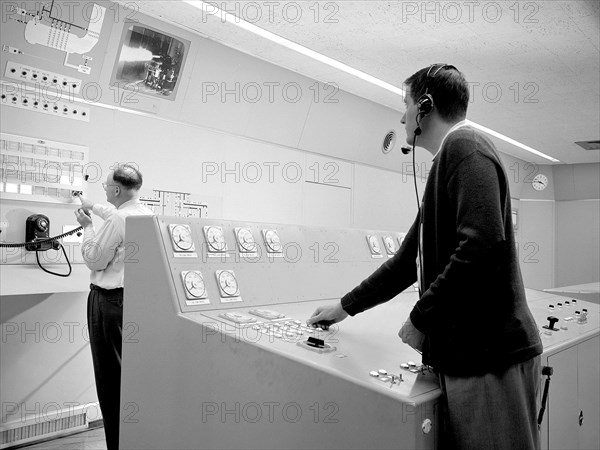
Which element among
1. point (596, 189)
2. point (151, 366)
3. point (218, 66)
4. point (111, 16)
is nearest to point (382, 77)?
point (218, 66)

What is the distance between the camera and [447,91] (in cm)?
134

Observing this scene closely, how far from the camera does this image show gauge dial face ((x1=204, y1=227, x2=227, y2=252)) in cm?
177

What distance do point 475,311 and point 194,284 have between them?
85 centimetres

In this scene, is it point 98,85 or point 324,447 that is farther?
point 98,85

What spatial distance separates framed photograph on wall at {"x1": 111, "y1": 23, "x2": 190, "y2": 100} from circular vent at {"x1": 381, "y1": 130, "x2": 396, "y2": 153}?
248cm

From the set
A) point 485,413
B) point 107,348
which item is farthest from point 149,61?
point 485,413

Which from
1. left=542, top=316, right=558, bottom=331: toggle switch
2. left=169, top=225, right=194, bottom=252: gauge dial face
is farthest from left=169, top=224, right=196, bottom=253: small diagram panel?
left=542, top=316, right=558, bottom=331: toggle switch

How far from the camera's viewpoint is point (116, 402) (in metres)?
2.47

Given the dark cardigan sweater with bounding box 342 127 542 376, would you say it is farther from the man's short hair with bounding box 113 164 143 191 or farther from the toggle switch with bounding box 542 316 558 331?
the man's short hair with bounding box 113 164 143 191

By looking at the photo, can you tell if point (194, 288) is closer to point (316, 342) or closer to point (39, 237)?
point (316, 342)

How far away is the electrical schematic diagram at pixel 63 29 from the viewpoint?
8.65ft

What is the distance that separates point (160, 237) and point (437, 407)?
3.14 feet

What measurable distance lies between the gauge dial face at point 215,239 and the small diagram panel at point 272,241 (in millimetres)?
193

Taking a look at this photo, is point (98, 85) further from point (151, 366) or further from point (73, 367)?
point (151, 366)
